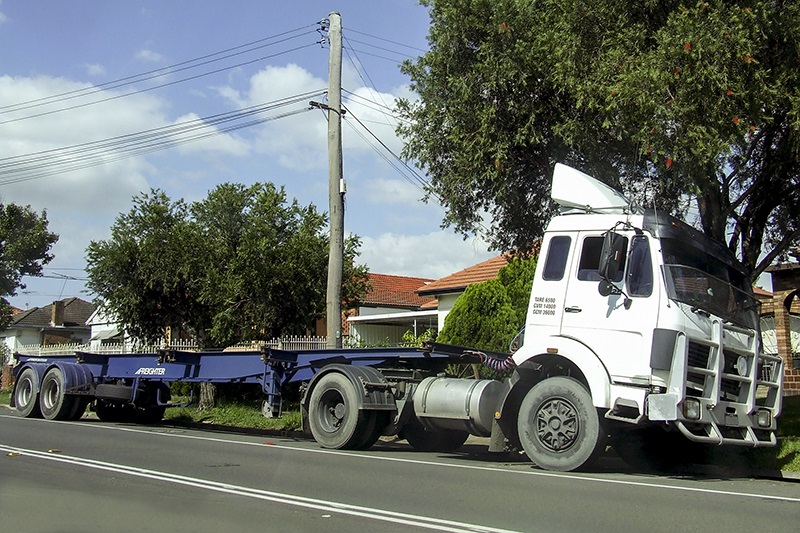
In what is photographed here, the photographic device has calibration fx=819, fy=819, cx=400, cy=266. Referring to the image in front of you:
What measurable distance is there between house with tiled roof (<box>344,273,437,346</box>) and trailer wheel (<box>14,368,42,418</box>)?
11.2 m

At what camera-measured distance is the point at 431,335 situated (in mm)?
20484

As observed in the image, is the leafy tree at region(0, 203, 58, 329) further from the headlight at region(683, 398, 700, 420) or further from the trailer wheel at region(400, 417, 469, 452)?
the headlight at region(683, 398, 700, 420)

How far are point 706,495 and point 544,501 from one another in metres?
1.83

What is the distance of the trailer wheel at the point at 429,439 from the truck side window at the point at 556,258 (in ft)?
12.0

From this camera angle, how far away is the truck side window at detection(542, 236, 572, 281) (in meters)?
10.2

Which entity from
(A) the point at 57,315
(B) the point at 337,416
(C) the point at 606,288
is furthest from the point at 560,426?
(A) the point at 57,315

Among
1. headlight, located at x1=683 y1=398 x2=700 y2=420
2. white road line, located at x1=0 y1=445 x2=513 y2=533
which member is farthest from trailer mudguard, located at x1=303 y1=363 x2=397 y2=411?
headlight, located at x1=683 y1=398 x2=700 y2=420

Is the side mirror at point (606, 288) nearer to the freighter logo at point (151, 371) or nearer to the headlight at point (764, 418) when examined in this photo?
the headlight at point (764, 418)

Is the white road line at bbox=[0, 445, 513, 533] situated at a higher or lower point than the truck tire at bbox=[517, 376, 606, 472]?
lower

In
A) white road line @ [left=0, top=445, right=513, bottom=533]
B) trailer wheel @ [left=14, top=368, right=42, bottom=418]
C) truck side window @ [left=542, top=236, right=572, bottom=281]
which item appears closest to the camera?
white road line @ [left=0, top=445, right=513, bottom=533]

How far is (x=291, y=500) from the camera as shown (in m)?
7.89

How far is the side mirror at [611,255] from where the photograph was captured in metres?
9.38

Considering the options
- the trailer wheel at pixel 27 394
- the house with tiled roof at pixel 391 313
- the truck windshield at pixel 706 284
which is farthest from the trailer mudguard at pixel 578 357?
the house with tiled roof at pixel 391 313

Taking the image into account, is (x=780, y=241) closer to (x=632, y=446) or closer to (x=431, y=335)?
(x=632, y=446)
